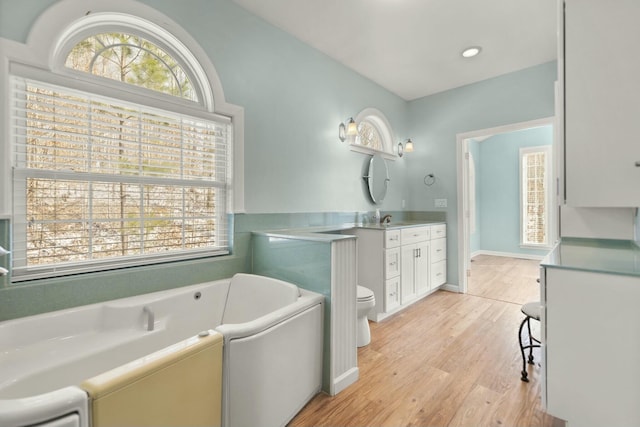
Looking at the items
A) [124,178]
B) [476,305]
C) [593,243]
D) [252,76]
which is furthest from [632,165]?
[124,178]

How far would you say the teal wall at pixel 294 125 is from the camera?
5.43ft

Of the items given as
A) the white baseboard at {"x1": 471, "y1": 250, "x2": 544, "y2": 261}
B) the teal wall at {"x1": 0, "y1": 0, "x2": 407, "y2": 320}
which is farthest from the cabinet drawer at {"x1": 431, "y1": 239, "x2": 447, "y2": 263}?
the white baseboard at {"x1": 471, "y1": 250, "x2": 544, "y2": 261}

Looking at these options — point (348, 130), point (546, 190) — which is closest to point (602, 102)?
point (348, 130)

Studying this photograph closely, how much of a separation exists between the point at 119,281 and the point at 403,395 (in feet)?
6.06

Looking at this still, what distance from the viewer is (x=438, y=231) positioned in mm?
3682

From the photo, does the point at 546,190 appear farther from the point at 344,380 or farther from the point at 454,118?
the point at 344,380

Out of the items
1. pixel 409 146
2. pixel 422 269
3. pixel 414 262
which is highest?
pixel 409 146

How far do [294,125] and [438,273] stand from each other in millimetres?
2619

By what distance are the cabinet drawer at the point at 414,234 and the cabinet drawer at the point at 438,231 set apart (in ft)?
0.37

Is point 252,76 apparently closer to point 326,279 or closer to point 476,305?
point 326,279

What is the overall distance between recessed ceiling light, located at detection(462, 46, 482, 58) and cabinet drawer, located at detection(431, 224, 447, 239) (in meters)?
1.94

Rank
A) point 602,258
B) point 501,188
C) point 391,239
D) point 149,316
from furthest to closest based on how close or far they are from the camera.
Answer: point 501,188 < point 391,239 < point 149,316 < point 602,258

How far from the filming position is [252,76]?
92.7 inches

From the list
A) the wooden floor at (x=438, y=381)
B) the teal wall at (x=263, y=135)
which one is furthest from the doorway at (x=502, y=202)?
the teal wall at (x=263, y=135)
